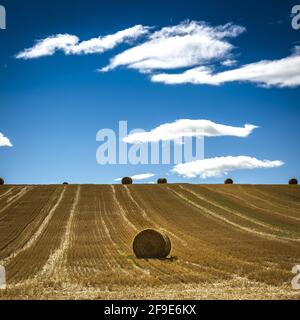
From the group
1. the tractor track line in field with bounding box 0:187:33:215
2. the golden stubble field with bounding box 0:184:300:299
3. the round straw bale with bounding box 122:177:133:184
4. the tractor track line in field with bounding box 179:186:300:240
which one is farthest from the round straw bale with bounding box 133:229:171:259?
the round straw bale with bounding box 122:177:133:184

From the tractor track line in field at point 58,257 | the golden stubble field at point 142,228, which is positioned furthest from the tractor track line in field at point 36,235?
the tractor track line in field at point 58,257

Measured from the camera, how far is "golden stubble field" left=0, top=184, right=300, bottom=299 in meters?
16.4

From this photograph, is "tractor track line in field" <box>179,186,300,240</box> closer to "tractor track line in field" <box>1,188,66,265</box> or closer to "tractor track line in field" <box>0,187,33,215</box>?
"tractor track line in field" <box>1,188,66,265</box>

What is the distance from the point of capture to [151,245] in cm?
2514

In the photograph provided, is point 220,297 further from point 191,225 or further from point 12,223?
point 12,223

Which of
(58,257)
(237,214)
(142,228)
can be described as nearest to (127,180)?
(237,214)

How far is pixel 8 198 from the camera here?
1983 inches

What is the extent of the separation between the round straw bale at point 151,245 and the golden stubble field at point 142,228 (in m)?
0.85

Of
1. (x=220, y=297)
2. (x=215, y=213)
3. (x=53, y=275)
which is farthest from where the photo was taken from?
(x=215, y=213)

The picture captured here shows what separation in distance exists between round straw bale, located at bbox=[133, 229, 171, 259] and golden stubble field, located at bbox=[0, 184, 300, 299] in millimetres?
849

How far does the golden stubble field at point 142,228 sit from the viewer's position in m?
16.4

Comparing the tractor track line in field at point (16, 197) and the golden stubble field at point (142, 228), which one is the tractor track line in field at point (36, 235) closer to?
the golden stubble field at point (142, 228)

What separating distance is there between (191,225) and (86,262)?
620 inches
